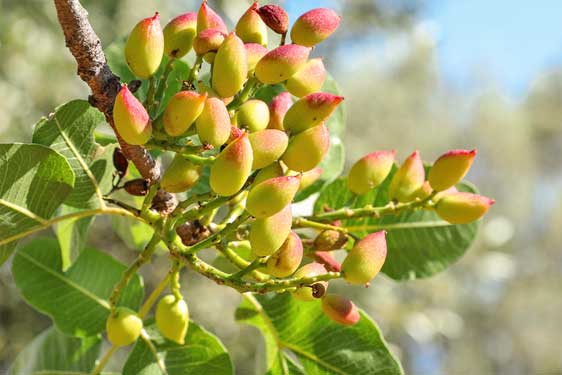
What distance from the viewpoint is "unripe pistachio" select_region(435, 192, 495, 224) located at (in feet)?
2.97

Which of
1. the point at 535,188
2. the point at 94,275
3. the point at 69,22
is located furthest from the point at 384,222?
the point at 535,188

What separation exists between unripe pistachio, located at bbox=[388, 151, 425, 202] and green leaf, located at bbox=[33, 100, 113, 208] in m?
0.36

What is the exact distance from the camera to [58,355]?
1223 millimetres

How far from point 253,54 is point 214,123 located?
13cm

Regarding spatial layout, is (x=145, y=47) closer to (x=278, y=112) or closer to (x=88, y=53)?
(x=88, y=53)

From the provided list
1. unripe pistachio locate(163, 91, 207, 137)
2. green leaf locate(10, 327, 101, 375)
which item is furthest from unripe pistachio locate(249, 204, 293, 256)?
green leaf locate(10, 327, 101, 375)

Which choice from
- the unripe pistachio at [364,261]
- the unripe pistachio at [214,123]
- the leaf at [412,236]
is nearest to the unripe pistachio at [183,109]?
the unripe pistachio at [214,123]

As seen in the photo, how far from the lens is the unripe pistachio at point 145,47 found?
78cm

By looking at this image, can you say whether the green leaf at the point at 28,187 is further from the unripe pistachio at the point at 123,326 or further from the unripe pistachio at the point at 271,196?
the unripe pistachio at the point at 271,196

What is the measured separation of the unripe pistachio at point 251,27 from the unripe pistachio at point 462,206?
0.30m

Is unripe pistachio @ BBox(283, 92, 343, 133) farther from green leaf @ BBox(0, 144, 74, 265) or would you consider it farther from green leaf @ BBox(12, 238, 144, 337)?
green leaf @ BBox(12, 238, 144, 337)

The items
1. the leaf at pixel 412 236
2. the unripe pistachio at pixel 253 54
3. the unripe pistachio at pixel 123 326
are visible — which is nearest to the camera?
the unripe pistachio at pixel 253 54

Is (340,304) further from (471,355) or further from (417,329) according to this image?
(471,355)

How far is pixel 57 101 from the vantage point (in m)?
5.00
